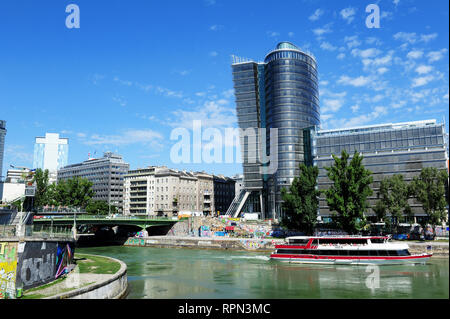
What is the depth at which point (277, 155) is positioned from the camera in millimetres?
130500

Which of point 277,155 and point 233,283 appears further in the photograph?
point 277,155

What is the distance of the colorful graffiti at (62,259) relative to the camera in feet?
114

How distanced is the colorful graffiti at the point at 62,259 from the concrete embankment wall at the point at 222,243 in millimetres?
44897

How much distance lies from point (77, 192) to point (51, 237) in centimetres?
9535

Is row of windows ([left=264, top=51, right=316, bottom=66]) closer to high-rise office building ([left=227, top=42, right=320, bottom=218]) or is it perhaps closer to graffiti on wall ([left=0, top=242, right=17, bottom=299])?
high-rise office building ([left=227, top=42, right=320, bottom=218])

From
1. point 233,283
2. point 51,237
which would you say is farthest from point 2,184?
point 233,283

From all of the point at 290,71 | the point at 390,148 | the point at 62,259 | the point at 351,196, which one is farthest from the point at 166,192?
the point at 62,259

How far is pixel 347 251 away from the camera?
55.8 meters

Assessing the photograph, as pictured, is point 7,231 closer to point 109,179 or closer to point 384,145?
point 384,145

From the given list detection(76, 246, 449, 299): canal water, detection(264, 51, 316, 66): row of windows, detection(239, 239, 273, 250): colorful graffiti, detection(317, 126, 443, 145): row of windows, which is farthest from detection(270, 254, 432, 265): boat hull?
detection(264, 51, 316, 66): row of windows

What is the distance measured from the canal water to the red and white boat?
5.56 feet

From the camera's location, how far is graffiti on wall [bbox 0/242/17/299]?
25.3 meters

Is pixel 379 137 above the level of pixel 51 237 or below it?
above
